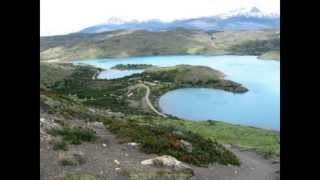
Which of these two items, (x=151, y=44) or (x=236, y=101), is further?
(x=151, y=44)

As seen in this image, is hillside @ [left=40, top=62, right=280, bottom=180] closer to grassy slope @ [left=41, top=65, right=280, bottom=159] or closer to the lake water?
grassy slope @ [left=41, top=65, right=280, bottom=159]

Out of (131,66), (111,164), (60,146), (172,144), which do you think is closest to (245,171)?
(172,144)

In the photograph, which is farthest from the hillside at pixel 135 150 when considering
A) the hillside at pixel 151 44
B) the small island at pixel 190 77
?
the hillside at pixel 151 44

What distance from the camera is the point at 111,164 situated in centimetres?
1095

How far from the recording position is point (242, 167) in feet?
44.1

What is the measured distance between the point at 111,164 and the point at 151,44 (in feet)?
154

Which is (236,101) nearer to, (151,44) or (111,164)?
(111,164)

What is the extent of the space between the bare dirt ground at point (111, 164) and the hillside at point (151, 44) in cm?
2956

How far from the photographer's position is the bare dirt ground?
980 centimetres

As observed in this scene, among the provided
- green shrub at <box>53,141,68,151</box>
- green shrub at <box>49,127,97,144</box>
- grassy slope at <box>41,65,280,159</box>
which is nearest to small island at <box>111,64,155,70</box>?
grassy slope at <box>41,65,280,159</box>
